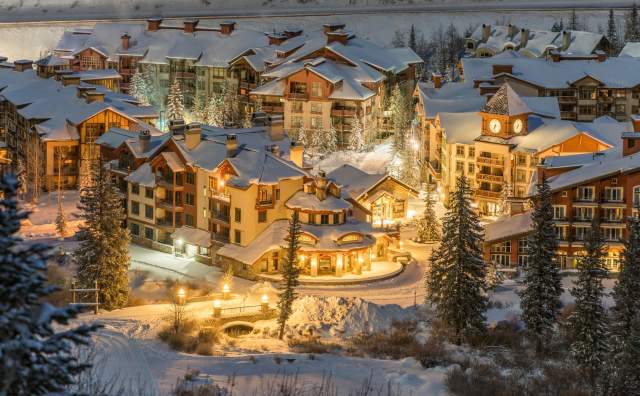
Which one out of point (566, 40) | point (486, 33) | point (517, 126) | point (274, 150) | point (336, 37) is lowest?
point (274, 150)

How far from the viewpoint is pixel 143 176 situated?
191 feet

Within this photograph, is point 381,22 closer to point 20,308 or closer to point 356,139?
point 356,139

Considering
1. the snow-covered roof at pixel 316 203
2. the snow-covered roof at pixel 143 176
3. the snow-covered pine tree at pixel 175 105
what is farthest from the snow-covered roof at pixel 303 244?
the snow-covered pine tree at pixel 175 105

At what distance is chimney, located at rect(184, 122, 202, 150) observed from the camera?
190 feet

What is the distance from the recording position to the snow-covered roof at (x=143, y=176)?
57.5m

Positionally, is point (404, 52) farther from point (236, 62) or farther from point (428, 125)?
point (428, 125)

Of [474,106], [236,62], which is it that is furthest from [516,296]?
[236,62]

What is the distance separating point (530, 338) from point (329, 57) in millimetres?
45249

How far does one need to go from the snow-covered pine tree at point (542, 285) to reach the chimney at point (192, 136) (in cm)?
2214

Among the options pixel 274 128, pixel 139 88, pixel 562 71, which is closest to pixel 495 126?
pixel 274 128

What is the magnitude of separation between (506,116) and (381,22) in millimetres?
65401

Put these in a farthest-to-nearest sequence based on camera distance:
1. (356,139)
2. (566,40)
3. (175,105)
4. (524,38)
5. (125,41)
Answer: (524,38), (566,40), (125,41), (175,105), (356,139)

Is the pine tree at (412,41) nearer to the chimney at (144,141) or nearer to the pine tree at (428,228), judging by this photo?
the pine tree at (428,228)

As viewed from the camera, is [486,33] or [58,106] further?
[486,33]
